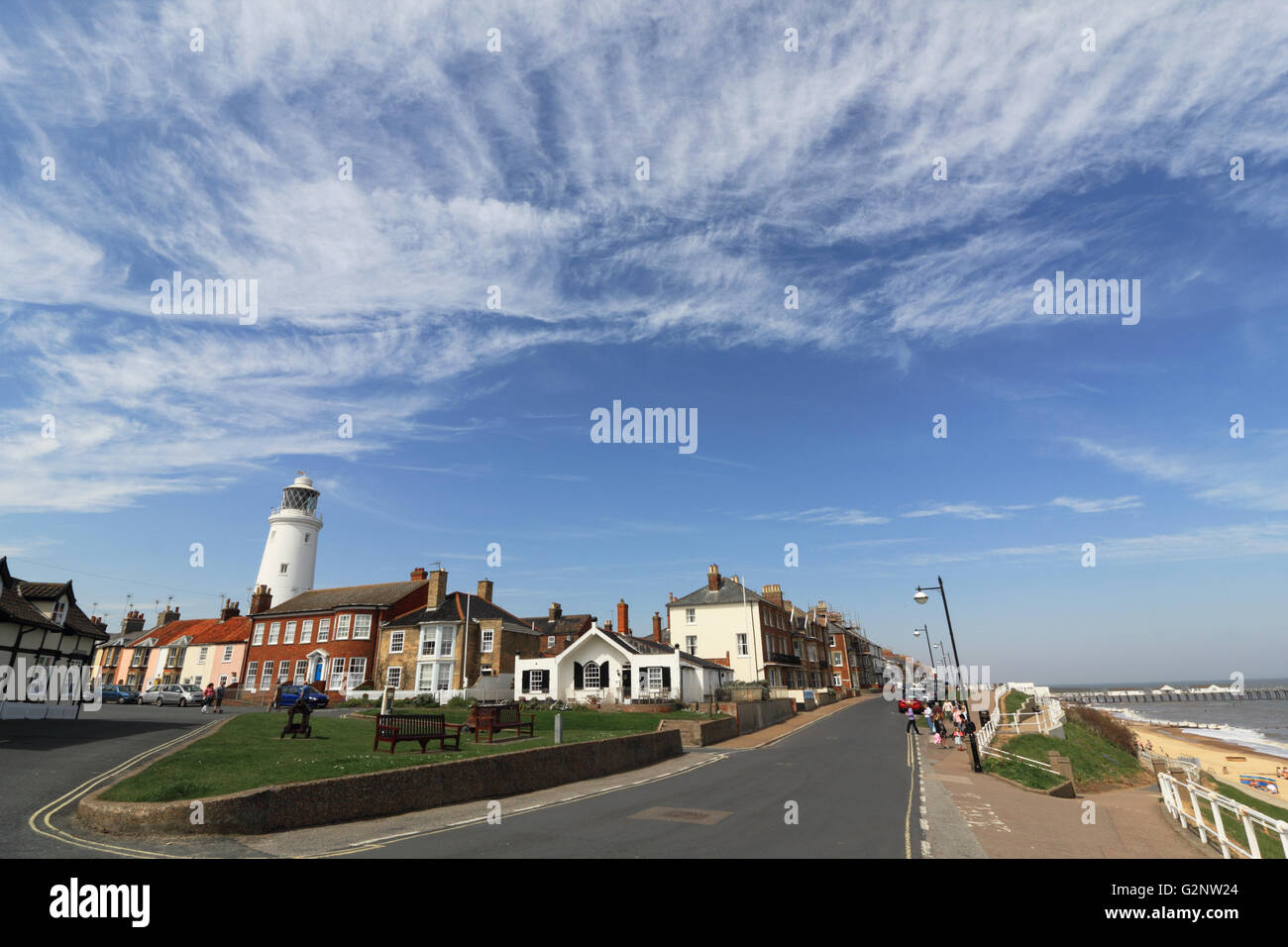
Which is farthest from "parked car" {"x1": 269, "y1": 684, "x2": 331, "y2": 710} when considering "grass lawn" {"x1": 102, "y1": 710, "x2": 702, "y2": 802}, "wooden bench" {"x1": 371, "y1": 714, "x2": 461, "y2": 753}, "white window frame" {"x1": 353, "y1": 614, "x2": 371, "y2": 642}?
"wooden bench" {"x1": 371, "y1": 714, "x2": 461, "y2": 753}

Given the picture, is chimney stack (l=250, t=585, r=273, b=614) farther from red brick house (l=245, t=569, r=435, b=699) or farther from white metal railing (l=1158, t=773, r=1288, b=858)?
white metal railing (l=1158, t=773, r=1288, b=858)

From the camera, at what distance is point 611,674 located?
144 ft

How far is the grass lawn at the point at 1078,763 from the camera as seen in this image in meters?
20.0

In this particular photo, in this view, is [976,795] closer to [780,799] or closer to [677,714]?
→ [780,799]

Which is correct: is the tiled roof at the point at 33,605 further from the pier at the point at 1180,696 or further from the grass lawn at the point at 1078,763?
the pier at the point at 1180,696

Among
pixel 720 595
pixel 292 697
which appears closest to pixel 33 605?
pixel 292 697

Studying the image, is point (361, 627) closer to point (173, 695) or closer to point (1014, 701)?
point (173, 695)

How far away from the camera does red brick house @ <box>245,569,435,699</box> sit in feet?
166

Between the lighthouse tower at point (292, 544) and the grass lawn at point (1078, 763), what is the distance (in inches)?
2400

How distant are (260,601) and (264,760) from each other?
51.4 meters

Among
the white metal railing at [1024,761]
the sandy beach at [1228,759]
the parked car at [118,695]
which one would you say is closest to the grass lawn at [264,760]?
the white metal railing at [1024,761]
